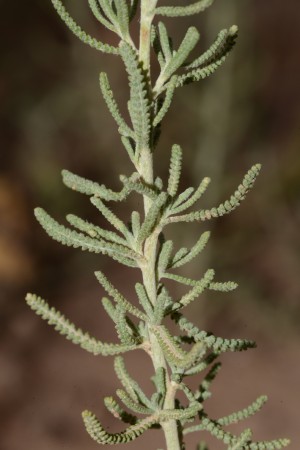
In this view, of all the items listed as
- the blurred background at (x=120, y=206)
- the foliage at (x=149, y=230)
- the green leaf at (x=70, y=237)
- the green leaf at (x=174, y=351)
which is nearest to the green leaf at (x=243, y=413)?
the foliage at (x=149, y=230)

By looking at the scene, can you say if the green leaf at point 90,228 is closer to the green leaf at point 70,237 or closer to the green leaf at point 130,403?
the green leaf at point 70,237

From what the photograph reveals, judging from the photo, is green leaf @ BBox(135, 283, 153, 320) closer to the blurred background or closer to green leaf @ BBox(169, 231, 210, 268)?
green leaf @ BBox(169, 231, 210, 268)

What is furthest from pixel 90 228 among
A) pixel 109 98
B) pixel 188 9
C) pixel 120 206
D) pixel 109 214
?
pixel 120 206

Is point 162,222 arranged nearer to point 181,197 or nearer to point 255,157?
point 181,197

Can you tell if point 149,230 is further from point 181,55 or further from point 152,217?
point 181,55

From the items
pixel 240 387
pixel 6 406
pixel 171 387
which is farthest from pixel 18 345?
pixel 171 387

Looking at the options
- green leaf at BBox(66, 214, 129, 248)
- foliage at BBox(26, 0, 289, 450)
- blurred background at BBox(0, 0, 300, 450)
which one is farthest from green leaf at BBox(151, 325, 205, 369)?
blurred background at BBox(0, 0, 300, 450)
